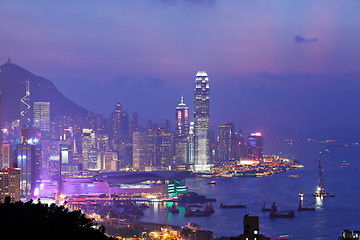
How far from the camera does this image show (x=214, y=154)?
9556cm

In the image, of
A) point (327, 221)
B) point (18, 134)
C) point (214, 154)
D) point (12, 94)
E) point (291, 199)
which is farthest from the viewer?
point (214, 154)

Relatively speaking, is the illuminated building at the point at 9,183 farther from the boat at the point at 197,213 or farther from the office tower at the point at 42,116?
the office tower at the point at 42,116

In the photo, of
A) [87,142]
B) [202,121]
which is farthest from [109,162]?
[202,121]

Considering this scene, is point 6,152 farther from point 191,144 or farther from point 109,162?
point 191,144

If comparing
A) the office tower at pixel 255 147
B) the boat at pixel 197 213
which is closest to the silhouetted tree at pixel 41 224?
the boat at pixel 197 213

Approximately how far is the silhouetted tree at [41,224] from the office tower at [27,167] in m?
35.1

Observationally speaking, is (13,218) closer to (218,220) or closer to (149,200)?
(218,220)

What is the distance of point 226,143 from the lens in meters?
97.8

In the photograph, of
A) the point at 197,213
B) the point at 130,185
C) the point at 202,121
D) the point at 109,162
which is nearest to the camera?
the point at 197,213

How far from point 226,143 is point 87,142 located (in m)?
24.2

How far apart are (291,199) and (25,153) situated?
786 inches

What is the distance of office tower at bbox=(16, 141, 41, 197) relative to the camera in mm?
46594

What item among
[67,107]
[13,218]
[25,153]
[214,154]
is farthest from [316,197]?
[67,107]

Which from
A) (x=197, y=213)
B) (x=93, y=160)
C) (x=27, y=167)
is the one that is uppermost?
(x=93, y=160)
